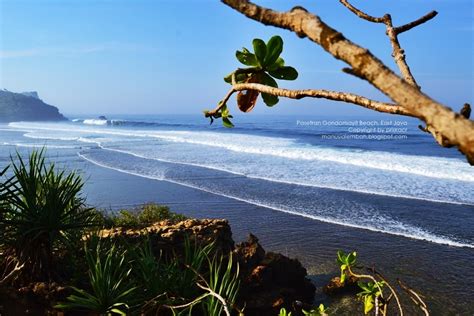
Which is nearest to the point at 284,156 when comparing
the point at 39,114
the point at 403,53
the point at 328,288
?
the point at 328,288

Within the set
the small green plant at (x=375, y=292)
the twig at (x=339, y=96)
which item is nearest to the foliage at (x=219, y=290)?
the small green plant at (x=375, y=292)

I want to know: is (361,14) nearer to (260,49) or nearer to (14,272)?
(260,49)

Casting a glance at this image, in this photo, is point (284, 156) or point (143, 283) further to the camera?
point (284, 156)

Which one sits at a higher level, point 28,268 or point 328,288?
point 28,268

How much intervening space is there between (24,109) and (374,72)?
127603mm

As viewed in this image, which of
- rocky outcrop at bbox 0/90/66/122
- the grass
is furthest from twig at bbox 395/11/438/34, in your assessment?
rocky outcrop at bbox 0/90/66/122

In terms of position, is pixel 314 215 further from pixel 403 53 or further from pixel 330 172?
pixel 403 53

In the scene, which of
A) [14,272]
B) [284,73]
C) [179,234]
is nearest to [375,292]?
[284,73]

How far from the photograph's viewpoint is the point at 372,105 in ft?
3.12

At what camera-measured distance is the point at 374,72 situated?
70cm

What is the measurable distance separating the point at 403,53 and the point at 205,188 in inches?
617

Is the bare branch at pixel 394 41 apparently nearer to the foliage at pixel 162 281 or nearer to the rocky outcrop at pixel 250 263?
the foliage at pixel 162 281

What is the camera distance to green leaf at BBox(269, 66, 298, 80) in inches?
59.2

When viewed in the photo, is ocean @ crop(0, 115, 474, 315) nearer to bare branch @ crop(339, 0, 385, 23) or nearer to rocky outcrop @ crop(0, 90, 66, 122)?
bare branch @ crop(339, 0, 385, 23)
